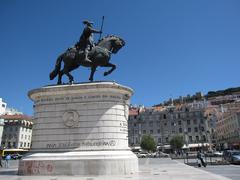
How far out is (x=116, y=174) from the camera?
16172 mm

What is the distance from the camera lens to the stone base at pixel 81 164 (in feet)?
53.5

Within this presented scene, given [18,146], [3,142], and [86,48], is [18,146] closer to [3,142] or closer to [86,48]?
[3,142]

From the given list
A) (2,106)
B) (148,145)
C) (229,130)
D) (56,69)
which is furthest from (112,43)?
(2,106)

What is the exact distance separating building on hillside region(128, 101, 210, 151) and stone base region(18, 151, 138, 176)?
72020mm

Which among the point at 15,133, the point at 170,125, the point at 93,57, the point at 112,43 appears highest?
the point at 170,125

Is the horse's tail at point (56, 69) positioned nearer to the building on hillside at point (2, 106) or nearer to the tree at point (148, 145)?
the tree at point (148, 145)

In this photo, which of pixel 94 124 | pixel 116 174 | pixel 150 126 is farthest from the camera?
pixel 150 126

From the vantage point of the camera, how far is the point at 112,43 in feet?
67.6

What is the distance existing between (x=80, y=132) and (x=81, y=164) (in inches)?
85.9

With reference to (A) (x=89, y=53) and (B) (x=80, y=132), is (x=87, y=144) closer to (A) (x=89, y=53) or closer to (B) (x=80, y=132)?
(B) (x=80, y=132)

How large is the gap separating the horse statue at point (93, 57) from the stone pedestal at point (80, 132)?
2.02 m

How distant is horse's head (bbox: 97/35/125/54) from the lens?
20297 millimetres

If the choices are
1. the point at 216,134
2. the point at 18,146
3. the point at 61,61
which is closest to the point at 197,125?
the point at 216,134

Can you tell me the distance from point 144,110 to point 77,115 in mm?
78384
